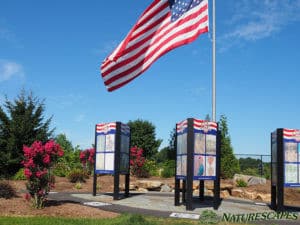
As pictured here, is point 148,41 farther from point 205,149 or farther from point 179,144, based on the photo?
point 179,144

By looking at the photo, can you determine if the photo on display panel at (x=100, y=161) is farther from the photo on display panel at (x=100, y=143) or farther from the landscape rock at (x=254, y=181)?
the landscape rock at (x=254, y=181)

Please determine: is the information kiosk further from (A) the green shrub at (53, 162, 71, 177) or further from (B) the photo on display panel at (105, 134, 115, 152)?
(A) the green shrub at (53, 162, 71, 177)

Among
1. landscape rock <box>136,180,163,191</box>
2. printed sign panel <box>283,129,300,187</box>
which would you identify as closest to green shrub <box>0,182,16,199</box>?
landscape rock <box>136,180,163,191</box>

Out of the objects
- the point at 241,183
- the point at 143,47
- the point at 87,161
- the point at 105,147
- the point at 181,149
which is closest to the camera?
the point at 143,47

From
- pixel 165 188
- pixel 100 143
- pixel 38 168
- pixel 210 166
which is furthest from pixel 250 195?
pixel 38 168

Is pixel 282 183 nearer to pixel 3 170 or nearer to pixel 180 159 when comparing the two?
pixel 180 159

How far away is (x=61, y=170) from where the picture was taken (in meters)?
28.1

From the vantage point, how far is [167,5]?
11.2 metres

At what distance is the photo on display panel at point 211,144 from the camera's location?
15.9 meters

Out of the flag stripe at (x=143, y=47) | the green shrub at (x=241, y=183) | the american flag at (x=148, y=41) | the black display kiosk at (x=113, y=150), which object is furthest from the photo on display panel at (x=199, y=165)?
the green shrub at (x=241, y=183)

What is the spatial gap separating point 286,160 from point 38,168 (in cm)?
925

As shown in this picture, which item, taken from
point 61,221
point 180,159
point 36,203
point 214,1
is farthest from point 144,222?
point 214,1

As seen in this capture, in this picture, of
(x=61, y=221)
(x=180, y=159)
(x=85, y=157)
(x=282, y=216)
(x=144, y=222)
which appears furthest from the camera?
(x=85, y=157)

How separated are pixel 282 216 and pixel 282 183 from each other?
197 cm
